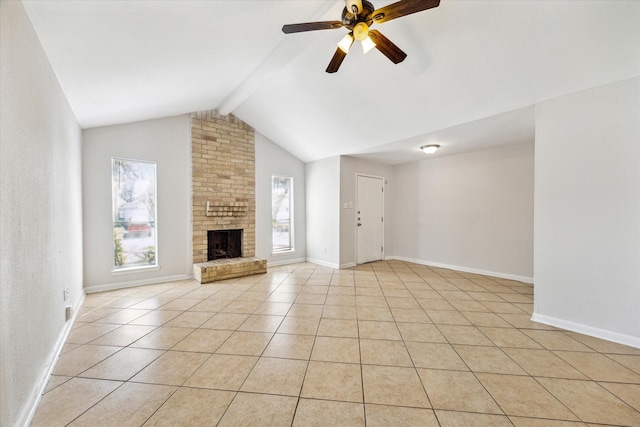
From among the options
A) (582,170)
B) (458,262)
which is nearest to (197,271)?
(458,262)

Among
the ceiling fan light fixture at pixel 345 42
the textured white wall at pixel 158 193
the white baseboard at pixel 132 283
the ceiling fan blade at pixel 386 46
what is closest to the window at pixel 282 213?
the textured white wall at pixel 158 193

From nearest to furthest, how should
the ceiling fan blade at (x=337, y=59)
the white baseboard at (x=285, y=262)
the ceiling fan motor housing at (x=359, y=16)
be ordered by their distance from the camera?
the ceiling fan motor housing at (x=359, y=16)
the ceiling fan blade at (x=337, y=59)
the white baseboard at (x=285, y=262)

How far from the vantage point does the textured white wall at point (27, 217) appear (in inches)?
52.3

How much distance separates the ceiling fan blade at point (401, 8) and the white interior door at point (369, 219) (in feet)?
12.3

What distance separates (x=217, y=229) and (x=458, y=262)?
4793 mm

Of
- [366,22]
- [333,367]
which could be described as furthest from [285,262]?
[366,22]

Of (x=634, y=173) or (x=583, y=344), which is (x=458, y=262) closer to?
(x=583, y=344)

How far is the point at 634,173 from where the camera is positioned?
7.46 ft

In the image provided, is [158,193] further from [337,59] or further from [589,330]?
[589,330]

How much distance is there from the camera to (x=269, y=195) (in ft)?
18.1

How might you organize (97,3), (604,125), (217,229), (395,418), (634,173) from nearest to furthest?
(395,418)
(97,3)
(634,173)
(604,125)
(217,229)

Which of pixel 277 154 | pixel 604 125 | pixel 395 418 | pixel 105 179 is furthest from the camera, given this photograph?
pixel 277 154

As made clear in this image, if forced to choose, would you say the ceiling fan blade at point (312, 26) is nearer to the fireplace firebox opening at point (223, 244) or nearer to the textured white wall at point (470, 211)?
the fireplace firebox opening at point (223, 244)

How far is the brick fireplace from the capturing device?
15.1 feet
